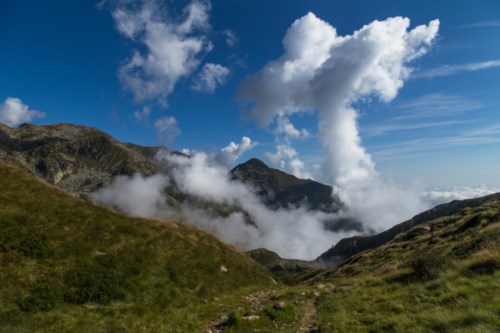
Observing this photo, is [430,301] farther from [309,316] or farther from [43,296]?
[43,296]

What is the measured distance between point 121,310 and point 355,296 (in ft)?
52.7

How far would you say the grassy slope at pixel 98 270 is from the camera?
17.8m

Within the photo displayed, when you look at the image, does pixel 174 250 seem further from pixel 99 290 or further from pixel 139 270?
pixel 99 290

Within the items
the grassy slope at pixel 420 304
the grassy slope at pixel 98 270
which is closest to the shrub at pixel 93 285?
the grassy slope at pixel 98 270

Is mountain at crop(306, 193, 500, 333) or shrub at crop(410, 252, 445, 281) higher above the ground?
shrub at crop(410, 252, 445, 281)

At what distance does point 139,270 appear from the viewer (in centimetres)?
2591

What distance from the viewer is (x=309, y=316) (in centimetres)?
1773

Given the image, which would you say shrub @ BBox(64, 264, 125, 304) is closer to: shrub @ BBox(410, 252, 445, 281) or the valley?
the valley

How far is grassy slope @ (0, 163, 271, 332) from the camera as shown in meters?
17.8

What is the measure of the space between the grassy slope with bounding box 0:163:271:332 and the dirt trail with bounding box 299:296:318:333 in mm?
6721

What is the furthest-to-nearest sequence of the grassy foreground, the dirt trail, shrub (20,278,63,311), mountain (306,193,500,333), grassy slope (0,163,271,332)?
grassy slope (0,163,271,332), shrub (20,278,63,311), the dirt trail, the grassy foreground, mountain (306,193,500,333)

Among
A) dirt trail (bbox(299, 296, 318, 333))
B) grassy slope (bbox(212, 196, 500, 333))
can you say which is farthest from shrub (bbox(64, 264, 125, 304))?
dirt trail (bbox(299, 296, 318, 333))

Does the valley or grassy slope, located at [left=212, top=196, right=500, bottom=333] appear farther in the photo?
the valley

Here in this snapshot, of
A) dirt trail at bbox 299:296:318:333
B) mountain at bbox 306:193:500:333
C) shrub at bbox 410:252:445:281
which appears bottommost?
dirt trail at bbox 299:296:318:333
